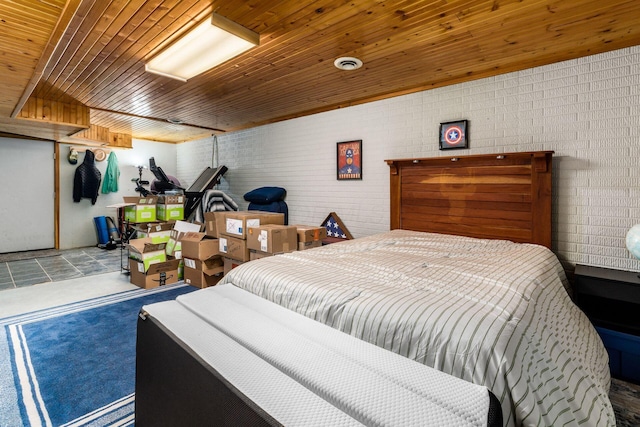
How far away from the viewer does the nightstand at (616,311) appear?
2.11 metres

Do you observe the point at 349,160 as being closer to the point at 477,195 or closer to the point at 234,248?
the point at 477,195

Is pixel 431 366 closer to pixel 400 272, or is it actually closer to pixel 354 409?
pixel 354 409

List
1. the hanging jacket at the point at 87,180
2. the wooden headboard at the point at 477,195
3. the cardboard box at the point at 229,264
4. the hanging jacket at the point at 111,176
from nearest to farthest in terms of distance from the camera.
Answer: the wooden headboard at the point at 477,195, the cardboard box at the point at 229,264, the hanging jacket at the point at 87,180, the hanging jacket at the point at 111,176

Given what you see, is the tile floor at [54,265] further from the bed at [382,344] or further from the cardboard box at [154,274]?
the bed at [382,344]

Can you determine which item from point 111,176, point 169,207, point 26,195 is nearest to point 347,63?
point 169,207

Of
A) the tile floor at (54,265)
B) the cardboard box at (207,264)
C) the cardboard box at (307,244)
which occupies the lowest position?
the tile floor at (54,265)

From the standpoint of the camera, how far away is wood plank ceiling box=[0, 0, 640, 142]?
2.13 metres

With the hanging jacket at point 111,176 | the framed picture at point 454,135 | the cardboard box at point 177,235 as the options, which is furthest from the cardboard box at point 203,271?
the hanging jacket at point 111,176

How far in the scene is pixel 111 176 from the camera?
7.13m

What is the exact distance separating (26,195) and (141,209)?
3.55 m

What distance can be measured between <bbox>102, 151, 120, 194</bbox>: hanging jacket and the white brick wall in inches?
198

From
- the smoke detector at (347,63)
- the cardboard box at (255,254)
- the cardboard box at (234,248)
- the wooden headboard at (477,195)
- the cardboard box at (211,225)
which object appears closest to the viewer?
the wooden headboard at (477,195)

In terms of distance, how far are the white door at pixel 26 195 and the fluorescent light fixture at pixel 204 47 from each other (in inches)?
206

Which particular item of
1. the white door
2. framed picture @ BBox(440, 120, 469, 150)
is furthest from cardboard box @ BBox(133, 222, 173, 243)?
framed picture @ BBox(440, 120, 469, 150)
